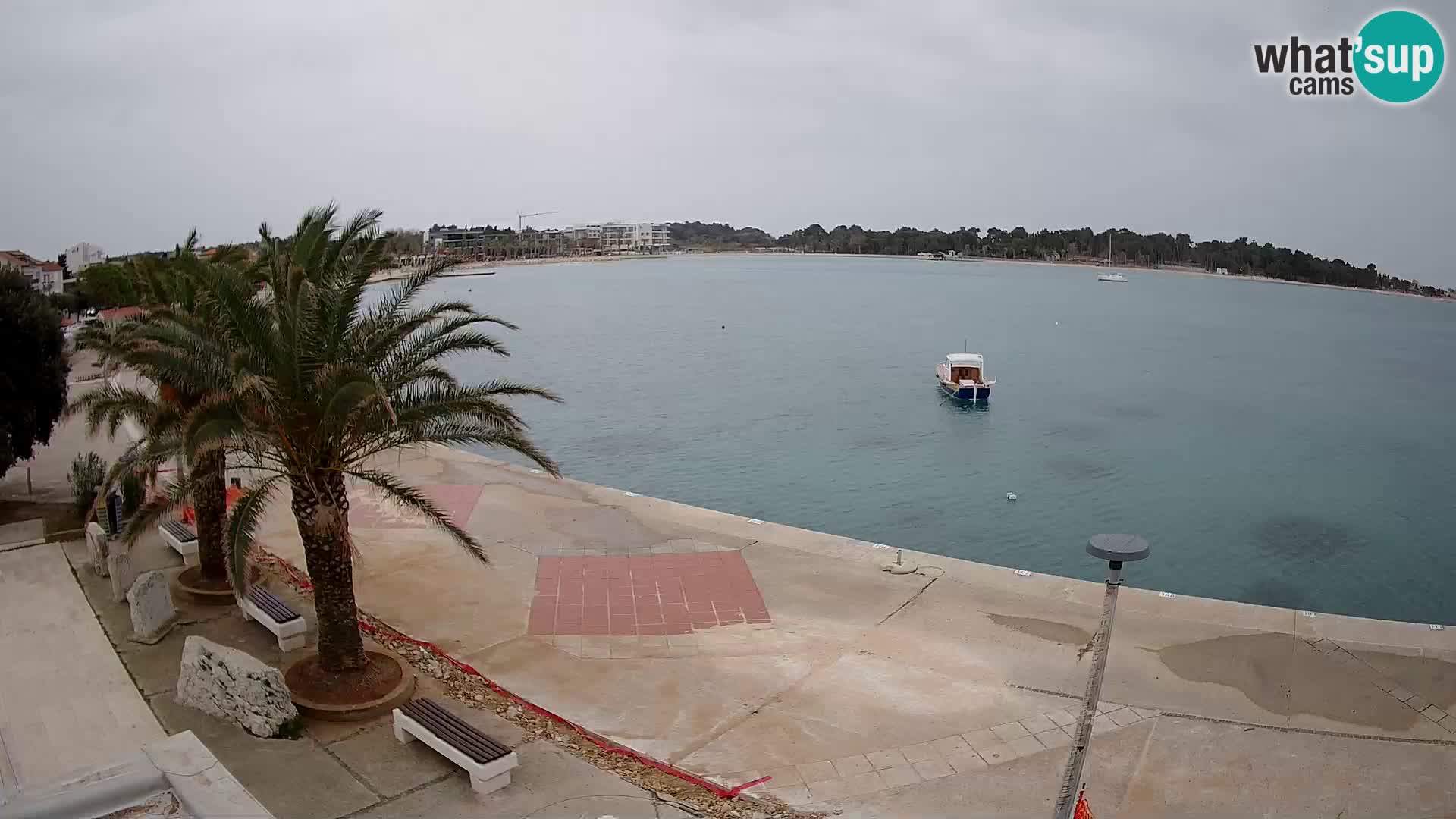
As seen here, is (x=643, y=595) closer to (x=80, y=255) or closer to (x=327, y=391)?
(x=327, y=391)

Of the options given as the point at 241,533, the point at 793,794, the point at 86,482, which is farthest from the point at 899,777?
the point at 86,482

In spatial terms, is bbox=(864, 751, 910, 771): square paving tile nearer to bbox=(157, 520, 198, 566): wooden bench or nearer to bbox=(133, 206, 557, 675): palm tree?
bbox=(133, 206, 557, 675): palm tree

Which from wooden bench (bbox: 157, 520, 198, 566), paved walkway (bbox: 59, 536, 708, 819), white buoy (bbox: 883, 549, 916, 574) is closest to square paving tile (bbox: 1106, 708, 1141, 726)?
white buoy (bbox: 883, 549, 916, 574)

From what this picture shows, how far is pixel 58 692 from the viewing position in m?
10.6

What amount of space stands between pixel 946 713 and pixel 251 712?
7.30 metres

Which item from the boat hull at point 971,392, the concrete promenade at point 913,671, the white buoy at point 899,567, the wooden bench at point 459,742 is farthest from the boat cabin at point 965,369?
the wooden bench at point 459,742

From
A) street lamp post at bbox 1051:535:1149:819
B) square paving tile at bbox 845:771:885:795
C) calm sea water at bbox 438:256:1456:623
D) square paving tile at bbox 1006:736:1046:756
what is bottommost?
calm sea water at bbox 438:256:1456:623

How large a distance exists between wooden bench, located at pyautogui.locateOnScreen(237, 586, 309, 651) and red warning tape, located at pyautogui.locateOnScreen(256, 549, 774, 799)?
0.92 m

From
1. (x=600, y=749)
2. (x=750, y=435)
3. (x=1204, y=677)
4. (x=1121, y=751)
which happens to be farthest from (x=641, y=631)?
(x=750, y=435)

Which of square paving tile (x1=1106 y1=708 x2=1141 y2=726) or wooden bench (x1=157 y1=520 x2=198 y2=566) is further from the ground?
wooden bench (x1=157 y1=520 x2=198 y2=566)

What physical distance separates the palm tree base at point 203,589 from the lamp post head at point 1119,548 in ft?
35.8

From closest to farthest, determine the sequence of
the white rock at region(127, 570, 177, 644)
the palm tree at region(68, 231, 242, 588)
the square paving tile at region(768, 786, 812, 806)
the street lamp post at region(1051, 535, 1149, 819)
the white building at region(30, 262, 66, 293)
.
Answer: the street lamp post at region(1051, 535, 1149, 819), the square paving tile at region(768, 786, 812, 806), the palm tree at region(68, 231, 242, 588), the white rock at region(127, 570, 177, 644), the white building at region(30, 262, 66, 293)

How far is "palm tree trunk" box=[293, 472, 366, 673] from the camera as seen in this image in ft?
34.0

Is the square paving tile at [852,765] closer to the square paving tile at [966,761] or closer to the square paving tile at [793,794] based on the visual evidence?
the square paving tile at [793,794]
